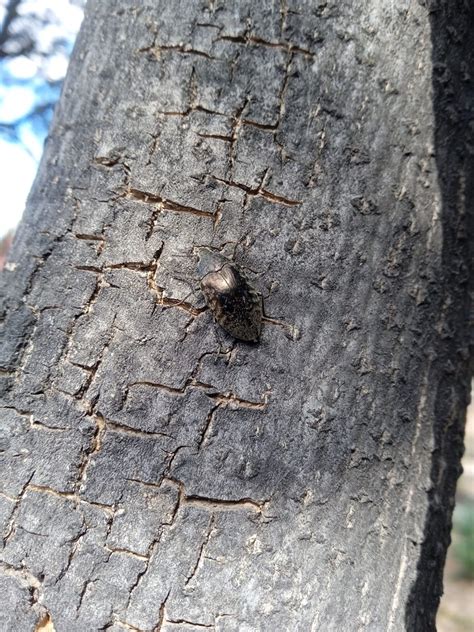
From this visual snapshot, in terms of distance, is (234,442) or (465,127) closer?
(234,442)

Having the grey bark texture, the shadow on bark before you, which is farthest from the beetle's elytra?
the shadow on bark

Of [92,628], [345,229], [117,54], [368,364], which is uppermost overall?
[117,54]

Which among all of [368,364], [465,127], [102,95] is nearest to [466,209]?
[465,127]

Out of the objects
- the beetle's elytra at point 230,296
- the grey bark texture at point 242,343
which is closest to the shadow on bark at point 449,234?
the grey bark texture at point 242,343

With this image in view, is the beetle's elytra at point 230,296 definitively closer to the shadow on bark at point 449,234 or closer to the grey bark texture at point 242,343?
the grey bark texture at point 242,343

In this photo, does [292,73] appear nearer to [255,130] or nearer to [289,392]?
[255,130]

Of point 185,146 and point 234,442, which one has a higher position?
point 185,146
